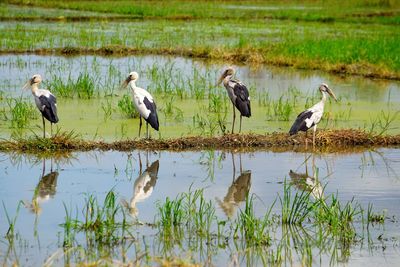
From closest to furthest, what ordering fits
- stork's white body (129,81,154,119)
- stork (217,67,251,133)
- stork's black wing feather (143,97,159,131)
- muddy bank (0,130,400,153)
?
muddy bank (0,130,400,153) < stork's black wing feather (143,97,159,131) < stork's white body (129,81,154,119) < stork (217,67,251,133)

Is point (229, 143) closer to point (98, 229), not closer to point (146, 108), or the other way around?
point (146, 108)

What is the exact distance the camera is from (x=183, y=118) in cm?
1211

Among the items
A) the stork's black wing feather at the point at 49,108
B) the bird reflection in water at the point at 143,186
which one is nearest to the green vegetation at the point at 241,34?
the stork's black wing feather at the point at 49,108

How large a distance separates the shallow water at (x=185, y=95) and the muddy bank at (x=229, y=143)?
519mm

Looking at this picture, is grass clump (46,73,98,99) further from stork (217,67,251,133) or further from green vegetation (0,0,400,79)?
green vegetation (0,0,400,79)

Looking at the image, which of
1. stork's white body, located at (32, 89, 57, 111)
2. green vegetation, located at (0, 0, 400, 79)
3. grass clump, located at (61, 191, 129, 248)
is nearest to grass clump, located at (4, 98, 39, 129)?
stork's white body, located at (32, 89, 57, 111)

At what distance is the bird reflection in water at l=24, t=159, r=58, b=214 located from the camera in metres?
7.81

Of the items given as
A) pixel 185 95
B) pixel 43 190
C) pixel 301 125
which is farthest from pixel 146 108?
pixel 185 95

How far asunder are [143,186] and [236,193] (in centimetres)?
93

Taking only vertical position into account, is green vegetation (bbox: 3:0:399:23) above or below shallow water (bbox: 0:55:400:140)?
above

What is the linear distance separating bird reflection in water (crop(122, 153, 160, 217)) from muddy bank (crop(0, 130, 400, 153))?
1.79 ft

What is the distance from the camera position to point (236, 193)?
28.0 ft

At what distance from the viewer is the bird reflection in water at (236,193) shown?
7.88 metres

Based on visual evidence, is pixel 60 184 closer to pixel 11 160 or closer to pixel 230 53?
pixel 11 160
